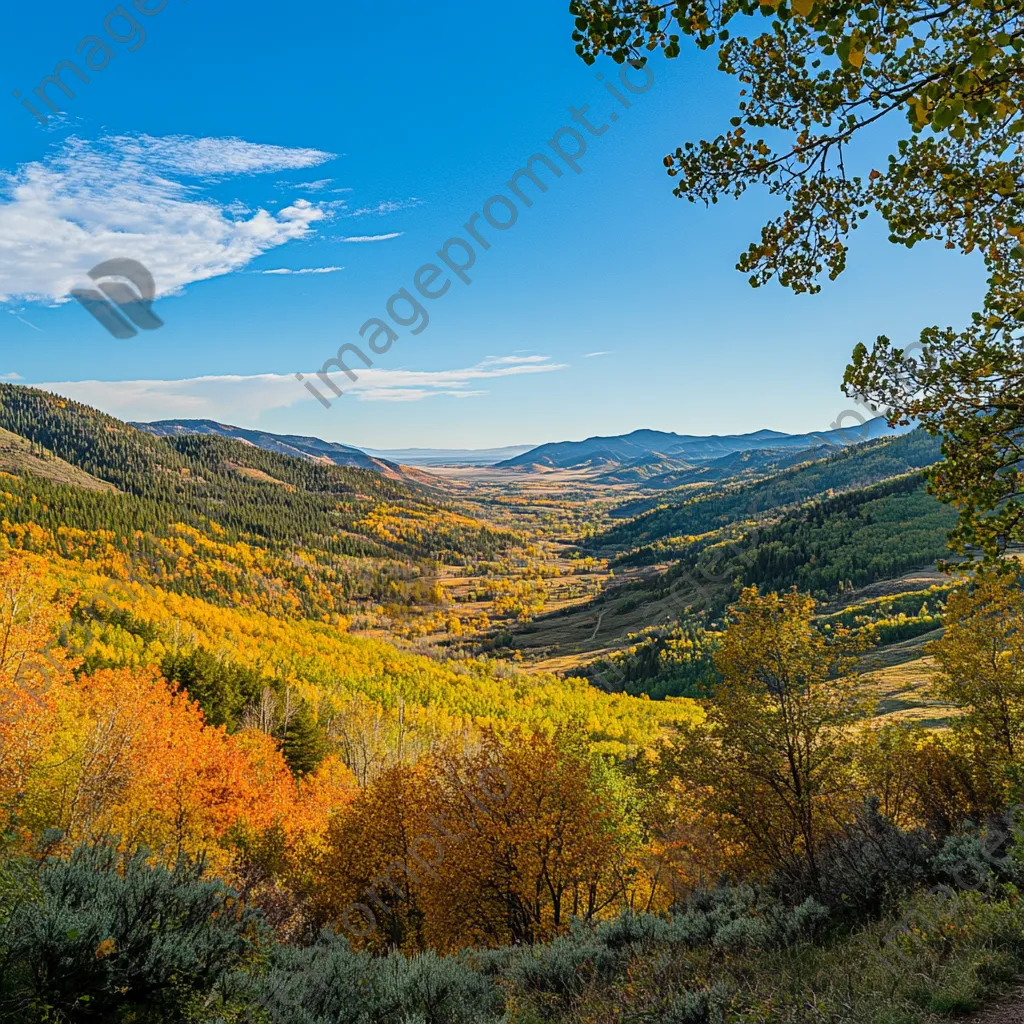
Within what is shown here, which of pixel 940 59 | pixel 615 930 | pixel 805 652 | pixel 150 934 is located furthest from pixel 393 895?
pixel 940 59

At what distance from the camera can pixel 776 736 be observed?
62.1 ft

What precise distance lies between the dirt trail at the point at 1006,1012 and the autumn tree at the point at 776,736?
12.0 metres

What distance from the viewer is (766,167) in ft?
19.1

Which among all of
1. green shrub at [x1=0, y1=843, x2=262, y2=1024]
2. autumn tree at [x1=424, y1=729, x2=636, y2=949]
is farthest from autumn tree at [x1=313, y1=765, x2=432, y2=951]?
green shrub at [x1=0, y1=843, x2=262, y2=1024]

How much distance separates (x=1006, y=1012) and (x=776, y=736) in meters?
13.1

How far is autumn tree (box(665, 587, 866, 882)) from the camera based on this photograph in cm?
1845

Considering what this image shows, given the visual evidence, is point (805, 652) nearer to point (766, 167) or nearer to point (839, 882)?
point (839, 882)

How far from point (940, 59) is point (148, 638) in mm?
114561

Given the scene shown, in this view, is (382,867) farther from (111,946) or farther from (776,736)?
(111,946)

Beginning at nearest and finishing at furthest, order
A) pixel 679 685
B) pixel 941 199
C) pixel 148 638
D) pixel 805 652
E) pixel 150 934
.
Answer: pixel 941 199 → pixel 150 934 → pixel 805 652 → pixel 148 638 → pixel 679 685

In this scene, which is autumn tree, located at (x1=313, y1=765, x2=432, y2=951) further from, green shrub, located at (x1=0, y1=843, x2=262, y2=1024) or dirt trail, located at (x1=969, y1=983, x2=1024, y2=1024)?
dirt trail, located at (x1=969, y1=983, x2=1024, y2=1024)

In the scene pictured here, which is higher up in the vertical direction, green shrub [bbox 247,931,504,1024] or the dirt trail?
the dirt trail

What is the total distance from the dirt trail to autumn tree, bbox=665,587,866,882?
12037 millimetres

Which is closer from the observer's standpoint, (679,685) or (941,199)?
(941,199)
